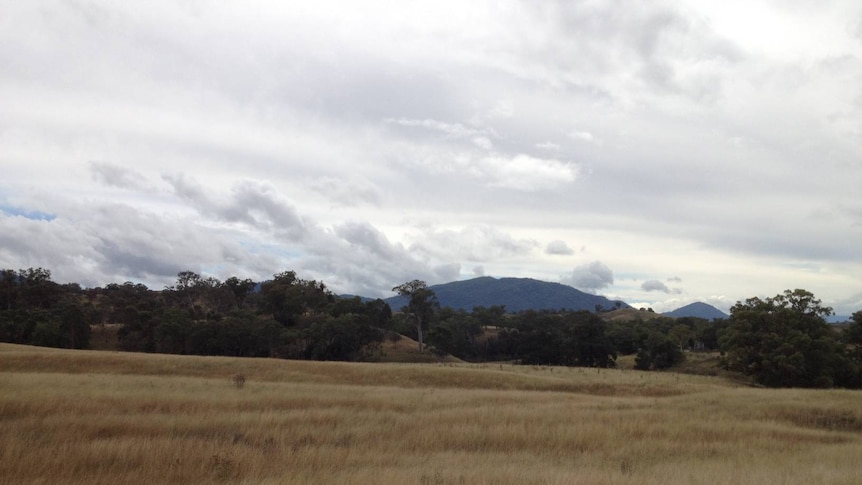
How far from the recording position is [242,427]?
1414cm

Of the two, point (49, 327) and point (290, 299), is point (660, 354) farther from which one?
point (49, 327)

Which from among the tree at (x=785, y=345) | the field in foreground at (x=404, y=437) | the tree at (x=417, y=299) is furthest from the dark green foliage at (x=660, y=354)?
the field in foreground at (x=404, y=437)

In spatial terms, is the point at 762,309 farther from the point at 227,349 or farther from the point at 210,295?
the point at 210,295

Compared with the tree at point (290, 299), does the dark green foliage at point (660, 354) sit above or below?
below

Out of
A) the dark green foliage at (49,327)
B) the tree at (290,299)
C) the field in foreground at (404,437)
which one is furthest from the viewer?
the tree at (290,299)

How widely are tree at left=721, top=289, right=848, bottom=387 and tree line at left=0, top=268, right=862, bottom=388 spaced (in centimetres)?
10

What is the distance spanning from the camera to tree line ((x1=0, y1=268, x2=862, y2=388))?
170 ft

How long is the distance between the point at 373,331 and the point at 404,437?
6949 centimetres

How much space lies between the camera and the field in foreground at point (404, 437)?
31.1ft

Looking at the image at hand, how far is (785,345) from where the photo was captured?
161ft

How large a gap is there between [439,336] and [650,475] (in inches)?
3429

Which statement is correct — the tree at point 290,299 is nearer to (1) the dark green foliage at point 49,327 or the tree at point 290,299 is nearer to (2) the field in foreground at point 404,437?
(1) the dark green foliage at point 49,327

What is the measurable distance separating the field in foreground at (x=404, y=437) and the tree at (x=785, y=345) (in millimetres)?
26750

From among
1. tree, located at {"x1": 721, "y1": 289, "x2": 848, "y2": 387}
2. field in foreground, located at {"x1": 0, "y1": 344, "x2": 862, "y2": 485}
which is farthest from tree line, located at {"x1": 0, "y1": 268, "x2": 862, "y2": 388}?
field in foreground, located at {"x1": 0, "y1": 344, "x2": 862, "y2": 485}
